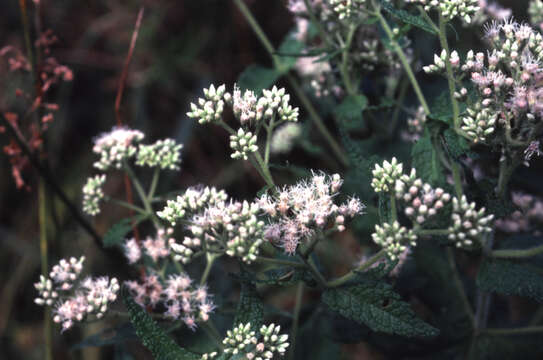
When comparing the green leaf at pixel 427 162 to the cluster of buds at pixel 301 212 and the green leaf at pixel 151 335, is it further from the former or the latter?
the green leaf at pixel 151 335

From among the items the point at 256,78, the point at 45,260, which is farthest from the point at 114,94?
the point at 45,260

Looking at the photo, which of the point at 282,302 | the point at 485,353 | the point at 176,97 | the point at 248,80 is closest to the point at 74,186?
the point at 176,97

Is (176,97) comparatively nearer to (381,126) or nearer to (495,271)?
(381,126)

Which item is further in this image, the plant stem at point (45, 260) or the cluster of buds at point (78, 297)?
the plant stem at point (45, 260)

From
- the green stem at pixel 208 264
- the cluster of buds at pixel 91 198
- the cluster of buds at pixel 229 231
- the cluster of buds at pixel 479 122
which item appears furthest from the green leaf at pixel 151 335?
the cluster of buds at pixel 479 122

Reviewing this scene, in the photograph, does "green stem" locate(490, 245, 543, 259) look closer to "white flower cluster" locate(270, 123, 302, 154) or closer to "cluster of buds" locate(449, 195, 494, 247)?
"cluster of buds" locate(449, 195, 494, 247)
